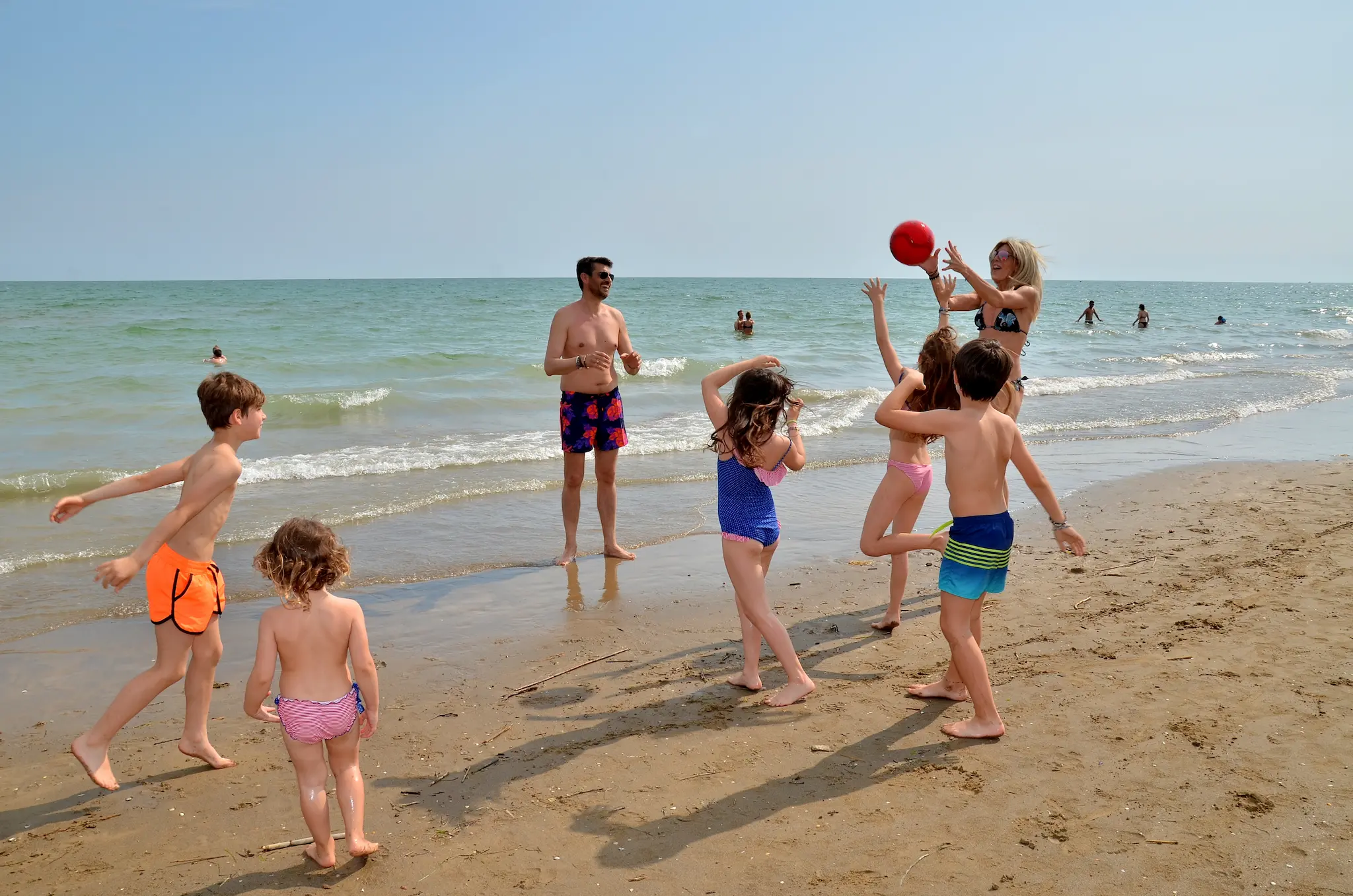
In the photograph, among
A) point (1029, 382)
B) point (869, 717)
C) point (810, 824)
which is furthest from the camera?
point (1029, 382)

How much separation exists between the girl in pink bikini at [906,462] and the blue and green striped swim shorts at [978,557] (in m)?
0.42

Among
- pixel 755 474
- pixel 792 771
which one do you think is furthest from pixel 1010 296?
pixel 792 771

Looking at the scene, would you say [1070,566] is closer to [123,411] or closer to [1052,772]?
[1052,772]

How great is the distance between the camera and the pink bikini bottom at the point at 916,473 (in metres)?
4.86

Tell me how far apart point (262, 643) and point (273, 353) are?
893 inches

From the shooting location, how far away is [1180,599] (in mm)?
5578

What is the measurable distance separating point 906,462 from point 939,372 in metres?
0.55

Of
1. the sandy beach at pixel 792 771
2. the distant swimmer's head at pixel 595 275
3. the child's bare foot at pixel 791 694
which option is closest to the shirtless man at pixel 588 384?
the distant swimmer's head at pixel 595 275

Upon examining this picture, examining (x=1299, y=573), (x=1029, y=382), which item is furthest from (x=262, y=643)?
(x=1029, y=382)

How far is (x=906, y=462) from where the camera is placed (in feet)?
16.0

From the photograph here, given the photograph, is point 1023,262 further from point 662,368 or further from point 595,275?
point 662,368

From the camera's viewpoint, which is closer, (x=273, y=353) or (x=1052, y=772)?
(x=1052, y=772)

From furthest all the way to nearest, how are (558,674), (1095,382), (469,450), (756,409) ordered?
(1095,382) → (469,450) → (558,674) → (756,409)

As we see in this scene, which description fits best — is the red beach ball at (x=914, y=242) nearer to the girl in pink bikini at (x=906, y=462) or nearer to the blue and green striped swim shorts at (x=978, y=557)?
the girl in pink bikini at (x=906, y=462)
